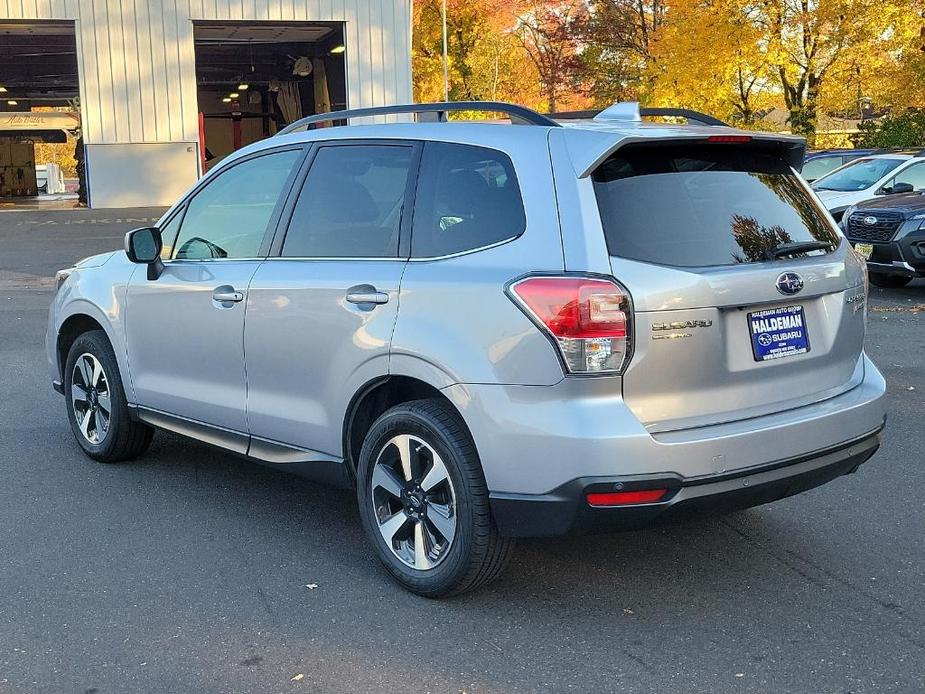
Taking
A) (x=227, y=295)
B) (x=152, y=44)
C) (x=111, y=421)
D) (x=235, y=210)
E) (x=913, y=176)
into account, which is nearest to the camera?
(x=227, y=295)

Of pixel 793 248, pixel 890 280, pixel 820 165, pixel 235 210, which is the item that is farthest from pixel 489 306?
pixel 820 165

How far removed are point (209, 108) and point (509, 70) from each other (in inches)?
567

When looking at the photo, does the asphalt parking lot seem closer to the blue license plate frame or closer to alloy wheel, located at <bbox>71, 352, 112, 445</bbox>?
alloy wheel, located at <bbox>71, 352, 112, 445</bbox>

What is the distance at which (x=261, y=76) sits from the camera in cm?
3956

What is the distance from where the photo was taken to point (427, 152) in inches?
162

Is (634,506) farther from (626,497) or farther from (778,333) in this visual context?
(778,333)

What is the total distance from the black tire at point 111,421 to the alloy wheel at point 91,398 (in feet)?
0.06

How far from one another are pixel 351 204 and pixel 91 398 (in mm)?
2310

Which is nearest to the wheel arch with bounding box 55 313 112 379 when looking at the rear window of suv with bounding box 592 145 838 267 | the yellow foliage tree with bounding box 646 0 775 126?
the rear window of suv with bounding box 592 145 838 267

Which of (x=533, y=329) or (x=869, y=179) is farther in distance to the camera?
(x=869, y=179)

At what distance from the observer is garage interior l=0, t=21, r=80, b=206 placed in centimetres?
3030

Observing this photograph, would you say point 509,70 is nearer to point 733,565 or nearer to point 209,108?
point 209,108

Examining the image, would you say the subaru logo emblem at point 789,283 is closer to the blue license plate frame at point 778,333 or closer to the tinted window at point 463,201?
the blue license plate frame at point 778,333

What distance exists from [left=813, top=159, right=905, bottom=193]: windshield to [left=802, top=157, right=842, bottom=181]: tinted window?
2983mm
